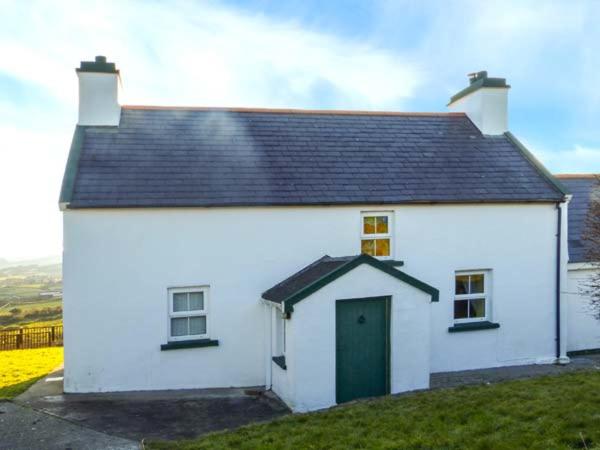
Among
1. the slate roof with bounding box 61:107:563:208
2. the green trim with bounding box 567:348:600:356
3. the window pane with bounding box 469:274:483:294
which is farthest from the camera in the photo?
the green trim with bounding box 567:348:600:356

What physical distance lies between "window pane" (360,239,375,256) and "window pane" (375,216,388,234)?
350 millimetres

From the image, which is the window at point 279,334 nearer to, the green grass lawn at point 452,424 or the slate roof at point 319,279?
the slate roof at point 319,279

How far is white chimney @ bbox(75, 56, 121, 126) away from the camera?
45.0 feet

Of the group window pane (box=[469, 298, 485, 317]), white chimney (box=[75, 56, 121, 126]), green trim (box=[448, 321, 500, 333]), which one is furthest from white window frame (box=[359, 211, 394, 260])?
white chimney (box=[75, 56, 121, 126])

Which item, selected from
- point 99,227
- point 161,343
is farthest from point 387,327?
point 99,227

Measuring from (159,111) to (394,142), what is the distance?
6.92 meters

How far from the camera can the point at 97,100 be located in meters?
13.8

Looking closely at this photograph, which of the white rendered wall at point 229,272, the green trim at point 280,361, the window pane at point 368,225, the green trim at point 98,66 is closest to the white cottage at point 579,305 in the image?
the white rendered wall at point 229,272

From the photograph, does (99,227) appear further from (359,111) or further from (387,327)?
(359,111)

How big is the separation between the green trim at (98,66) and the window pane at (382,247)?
8407 millimetres

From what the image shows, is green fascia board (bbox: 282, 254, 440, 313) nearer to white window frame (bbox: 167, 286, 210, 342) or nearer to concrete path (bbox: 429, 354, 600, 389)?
Answer: concrete path (bbox: 429, 354, 600, 389)

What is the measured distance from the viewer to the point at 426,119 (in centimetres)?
1664

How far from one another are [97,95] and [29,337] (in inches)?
534

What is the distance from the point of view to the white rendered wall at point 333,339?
10328 mm
